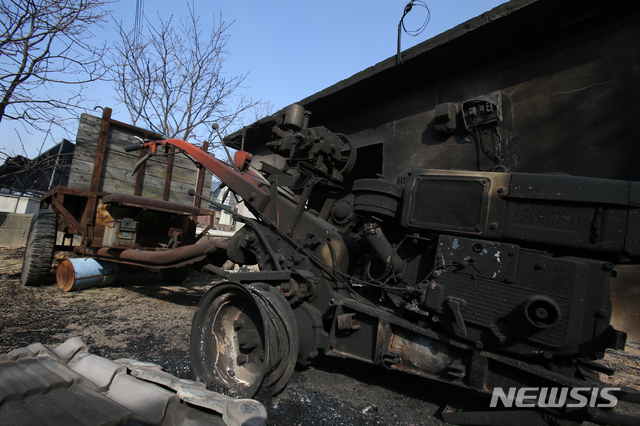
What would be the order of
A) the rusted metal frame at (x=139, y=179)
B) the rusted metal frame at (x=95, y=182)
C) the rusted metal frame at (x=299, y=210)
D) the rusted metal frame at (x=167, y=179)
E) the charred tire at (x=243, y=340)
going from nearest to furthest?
the charred tire at (x=243, y=340) → the rusted metal frame at (x=299, y=210) → the rusted metal frame at (x=95, y=182) → the rusted metal frame at (x=139, y=179) → the rusted metal frame at (x=167, y=179)

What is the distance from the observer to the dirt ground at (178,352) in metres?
2.65

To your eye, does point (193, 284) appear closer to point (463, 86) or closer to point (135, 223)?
point (135, 223)

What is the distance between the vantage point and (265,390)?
2531 mm

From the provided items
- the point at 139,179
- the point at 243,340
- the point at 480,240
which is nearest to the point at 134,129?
the point at 139,179

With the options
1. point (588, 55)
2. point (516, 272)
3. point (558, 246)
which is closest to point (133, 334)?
point (516, 272)

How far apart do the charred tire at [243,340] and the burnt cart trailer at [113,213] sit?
6.40 feet

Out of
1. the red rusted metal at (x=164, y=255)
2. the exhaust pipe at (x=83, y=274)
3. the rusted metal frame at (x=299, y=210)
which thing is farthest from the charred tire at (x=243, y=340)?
the exhaust pipe at (x=83, y=274)

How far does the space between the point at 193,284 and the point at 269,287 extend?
4.93m

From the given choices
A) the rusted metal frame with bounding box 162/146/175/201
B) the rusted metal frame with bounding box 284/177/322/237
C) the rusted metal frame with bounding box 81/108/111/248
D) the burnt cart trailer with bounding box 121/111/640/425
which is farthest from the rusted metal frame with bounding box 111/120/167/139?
the burnt cart trailer with bounding box 121/111/640/425

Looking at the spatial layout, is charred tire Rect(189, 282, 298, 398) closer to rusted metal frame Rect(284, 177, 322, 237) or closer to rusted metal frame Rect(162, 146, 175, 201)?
rusted metal frame Rect(284, 177, 322, 237)

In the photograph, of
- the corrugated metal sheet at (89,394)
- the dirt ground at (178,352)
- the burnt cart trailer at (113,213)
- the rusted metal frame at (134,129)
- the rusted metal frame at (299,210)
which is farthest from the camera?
the rusted metal frame at (134,129)

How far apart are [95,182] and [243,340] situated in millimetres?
5044

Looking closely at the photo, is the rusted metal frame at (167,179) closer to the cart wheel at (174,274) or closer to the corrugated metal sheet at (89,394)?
the cart wheel at (174,274)

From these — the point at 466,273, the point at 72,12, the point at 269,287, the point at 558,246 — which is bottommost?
the point at 269,287
